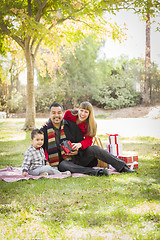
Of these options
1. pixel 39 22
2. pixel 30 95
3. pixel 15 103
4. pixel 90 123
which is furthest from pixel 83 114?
pixel 15 103

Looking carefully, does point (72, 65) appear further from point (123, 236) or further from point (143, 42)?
point (123, 236)

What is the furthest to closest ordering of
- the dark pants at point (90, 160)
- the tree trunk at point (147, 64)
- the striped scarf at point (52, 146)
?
the tree trunk at point (147, 64) < the striped scarf at point (52, 146) < the dark pants at point (90, 160)

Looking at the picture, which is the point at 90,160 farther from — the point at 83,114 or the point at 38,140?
the point at 38,140

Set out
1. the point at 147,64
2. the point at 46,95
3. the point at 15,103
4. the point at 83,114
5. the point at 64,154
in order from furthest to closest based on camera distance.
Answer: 1. the point at 147,64
2. the point at 46,95
3. the point at 15,103
4. the point at 64,154
5. the point at 83,114

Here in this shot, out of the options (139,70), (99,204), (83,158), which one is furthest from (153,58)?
(99,204)

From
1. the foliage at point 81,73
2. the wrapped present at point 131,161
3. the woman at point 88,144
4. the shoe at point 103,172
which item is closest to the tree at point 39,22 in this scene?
the woman at point 88,144

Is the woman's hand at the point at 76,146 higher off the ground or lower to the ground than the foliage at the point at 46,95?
lower

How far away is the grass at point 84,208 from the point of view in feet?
7.57

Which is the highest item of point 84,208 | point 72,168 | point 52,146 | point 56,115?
point 56,115

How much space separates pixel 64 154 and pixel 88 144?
41 centimetres

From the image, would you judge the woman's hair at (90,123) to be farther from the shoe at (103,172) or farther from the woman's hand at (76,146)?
the shoe at (103,172)

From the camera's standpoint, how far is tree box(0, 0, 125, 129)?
8.61 meters

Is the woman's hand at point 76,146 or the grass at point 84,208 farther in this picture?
the woman's hand at point 76,146

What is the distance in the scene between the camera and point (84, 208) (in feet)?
9.30
